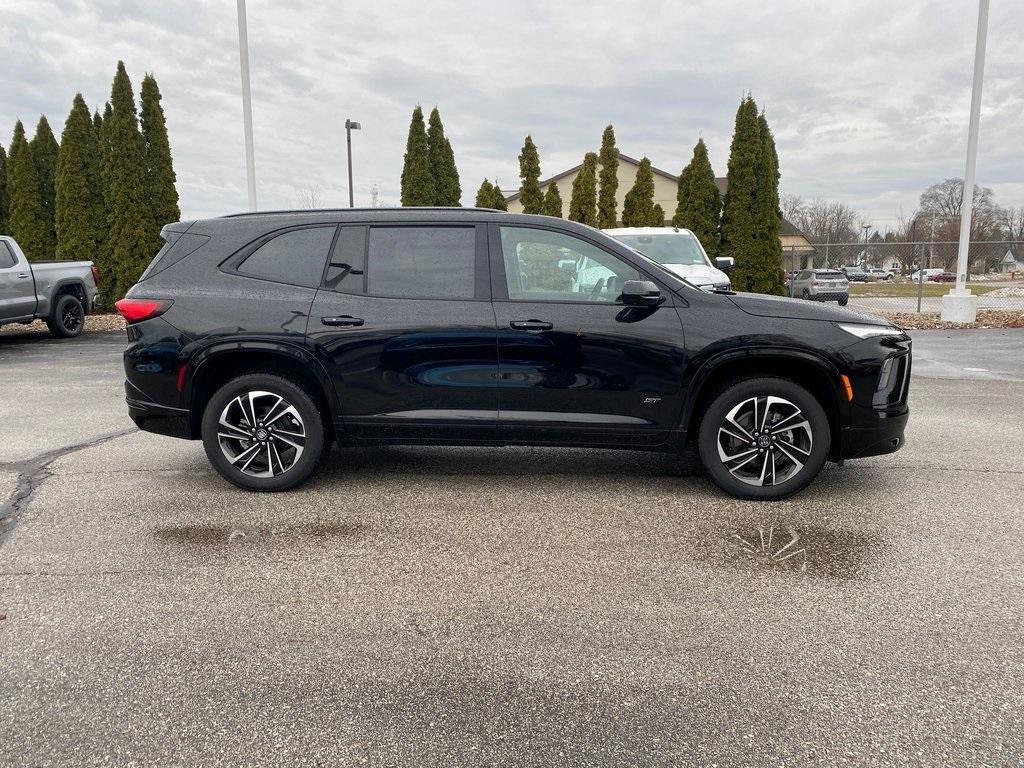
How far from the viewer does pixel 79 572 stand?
3725mm

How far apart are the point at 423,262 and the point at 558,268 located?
87 cm

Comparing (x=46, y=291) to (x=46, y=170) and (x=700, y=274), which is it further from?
(x=46, y=170)

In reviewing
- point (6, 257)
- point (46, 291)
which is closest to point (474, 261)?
point (6, 257)

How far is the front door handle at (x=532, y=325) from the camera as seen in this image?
4.65 meters

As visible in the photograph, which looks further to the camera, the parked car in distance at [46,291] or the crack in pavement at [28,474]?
the parked car in distance at [46,291]

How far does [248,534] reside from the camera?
167 inches

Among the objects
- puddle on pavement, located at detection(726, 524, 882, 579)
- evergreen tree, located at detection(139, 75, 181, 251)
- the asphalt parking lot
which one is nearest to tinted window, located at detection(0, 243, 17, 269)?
evergreen tree, located at detection(139, 75, 181, 251)

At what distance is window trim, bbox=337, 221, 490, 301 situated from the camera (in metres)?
4.79

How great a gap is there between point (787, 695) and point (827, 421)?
2393 mm

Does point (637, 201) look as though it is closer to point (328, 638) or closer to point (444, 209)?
point (444, 209)

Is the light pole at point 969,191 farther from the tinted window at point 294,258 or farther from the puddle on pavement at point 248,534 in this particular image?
the puddle on pavement at point 248,534

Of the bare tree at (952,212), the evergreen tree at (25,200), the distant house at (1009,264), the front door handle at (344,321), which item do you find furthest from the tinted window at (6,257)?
the bare tree at (952,212)

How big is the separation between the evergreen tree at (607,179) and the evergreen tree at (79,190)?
16846mm

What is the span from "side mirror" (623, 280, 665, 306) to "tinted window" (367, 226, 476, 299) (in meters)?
0.97
